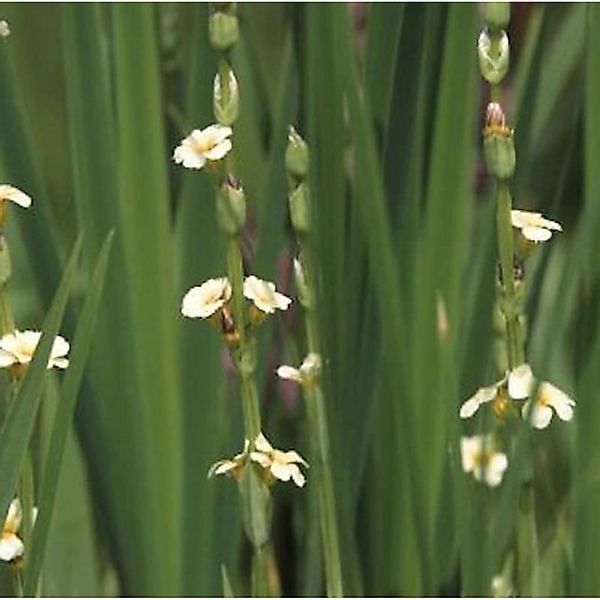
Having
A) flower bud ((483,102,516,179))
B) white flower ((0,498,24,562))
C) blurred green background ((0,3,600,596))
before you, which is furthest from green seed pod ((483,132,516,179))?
white flower ((0,498,24,562))

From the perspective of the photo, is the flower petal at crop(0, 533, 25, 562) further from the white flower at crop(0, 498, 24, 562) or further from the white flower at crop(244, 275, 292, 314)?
the white flower at crop(244, 275, 292, 314)

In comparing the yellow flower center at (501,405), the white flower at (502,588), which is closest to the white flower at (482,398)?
the yellow flower center at (501,405)

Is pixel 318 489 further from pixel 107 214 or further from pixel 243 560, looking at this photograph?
pixel 243 560

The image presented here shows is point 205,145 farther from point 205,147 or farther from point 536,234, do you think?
point 536,234

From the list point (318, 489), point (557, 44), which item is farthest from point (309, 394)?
point (557, 44)

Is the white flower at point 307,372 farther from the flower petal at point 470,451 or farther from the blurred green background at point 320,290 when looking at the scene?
the flower petal at point 470,451

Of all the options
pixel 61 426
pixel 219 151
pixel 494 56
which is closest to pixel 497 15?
pixel 494 56
